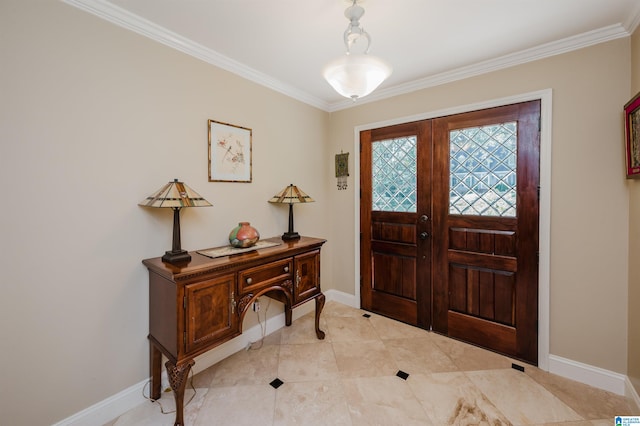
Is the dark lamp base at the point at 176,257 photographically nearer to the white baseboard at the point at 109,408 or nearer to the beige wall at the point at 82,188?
the beige wall at the point at 82,188

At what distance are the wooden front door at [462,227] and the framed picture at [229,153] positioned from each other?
1.36 metres

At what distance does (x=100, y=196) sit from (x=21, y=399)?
111 centimetres

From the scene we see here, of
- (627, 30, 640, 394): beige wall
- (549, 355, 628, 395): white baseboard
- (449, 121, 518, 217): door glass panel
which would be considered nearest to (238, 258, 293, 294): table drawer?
(449, 121, 518, 217): door glass panel

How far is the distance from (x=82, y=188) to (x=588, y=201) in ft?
11.0

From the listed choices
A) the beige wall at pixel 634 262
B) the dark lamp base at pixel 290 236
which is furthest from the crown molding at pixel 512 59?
the dark lamp base at pixel 290 236

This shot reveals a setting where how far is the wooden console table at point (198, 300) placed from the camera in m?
1.51

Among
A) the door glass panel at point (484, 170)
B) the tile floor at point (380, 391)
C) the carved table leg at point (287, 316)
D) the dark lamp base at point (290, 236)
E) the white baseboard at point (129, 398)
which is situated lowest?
the tile floor at point (380, 391)

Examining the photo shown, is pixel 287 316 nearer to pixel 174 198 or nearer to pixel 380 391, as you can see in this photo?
pixel 380 391

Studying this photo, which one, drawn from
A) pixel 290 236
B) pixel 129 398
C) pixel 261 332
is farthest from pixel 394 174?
pixel 129 398

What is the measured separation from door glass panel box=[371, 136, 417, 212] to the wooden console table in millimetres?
1324

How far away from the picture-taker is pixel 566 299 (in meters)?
2.00

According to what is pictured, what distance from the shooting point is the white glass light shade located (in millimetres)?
1333

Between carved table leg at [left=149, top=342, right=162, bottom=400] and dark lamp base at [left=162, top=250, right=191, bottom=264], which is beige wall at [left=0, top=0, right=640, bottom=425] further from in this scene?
dark lamp base at [left=162, top=250, right=191, bottom=264]

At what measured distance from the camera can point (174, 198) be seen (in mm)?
1637
